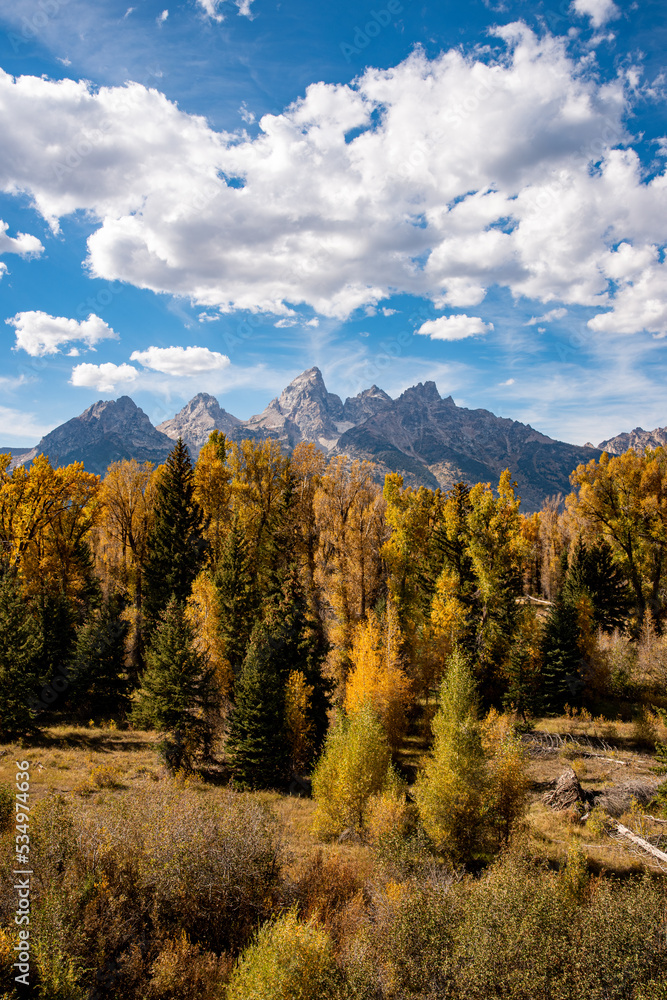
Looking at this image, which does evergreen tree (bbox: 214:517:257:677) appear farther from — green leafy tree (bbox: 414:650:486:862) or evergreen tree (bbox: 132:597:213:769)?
green leafy tree (bbox: 414:650:486:862)

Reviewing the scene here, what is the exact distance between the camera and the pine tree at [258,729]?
25703mm

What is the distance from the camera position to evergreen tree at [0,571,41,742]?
79.6ft

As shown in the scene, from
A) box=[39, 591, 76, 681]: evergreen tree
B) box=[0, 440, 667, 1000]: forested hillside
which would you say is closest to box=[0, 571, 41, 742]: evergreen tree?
box=[0, 440, 667, 1000]: forested hillside

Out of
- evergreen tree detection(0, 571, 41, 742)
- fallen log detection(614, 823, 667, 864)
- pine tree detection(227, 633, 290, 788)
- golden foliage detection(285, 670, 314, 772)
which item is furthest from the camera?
golden foliage detection(285, 670, 314, 772)

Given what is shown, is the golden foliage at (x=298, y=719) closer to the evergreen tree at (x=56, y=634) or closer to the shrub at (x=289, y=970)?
the evergreen tree at (x=56, y=634)

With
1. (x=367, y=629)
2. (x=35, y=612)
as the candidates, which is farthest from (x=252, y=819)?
(x=35, y=612)

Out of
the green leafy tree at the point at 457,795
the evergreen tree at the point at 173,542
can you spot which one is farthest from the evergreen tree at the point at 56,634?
the green leafy tree at the point at 457,795

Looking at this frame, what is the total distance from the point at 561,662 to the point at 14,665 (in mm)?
36898

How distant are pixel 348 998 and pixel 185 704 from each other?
55.7 ft

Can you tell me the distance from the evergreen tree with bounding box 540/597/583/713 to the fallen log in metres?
15.0

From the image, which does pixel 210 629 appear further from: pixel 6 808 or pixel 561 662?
pixel 561 662

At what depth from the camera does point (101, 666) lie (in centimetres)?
3100

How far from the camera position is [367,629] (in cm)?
3041

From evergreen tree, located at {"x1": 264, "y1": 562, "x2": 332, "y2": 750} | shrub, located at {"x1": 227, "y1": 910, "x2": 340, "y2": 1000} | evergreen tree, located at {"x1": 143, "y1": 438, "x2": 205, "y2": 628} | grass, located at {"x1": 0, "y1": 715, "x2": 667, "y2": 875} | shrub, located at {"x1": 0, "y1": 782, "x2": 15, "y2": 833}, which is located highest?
evergreen tree, located at {"x1": 143, "y1": 438, "x2": 205, "y2": 628}
